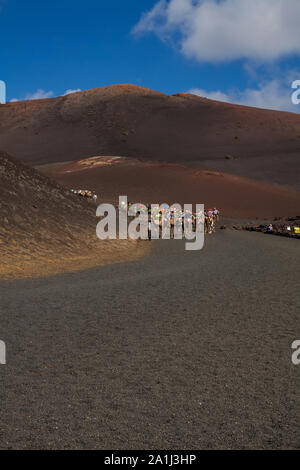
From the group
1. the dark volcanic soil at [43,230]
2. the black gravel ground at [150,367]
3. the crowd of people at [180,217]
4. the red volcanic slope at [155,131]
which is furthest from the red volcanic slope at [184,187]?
the black gravel ground at [150,367]

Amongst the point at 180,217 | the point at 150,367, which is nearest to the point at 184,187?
the point at 180,217

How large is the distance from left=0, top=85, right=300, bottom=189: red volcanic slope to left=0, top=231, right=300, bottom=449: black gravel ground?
55.4m

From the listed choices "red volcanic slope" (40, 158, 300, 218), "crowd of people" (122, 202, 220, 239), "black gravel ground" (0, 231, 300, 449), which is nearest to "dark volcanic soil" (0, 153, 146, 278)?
"black gravel ground" (0, 231, 300, 449)

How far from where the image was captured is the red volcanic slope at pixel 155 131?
76075 mm

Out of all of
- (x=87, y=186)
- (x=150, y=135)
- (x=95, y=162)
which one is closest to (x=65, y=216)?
(x=87, y=186)

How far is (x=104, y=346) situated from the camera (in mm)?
6902

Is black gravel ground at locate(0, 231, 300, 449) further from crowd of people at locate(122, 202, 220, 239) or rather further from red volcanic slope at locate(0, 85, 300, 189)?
red volcanic slope at locate(0, 85, 300, 189)

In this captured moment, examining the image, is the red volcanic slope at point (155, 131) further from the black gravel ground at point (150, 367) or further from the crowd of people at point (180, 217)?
the black gravel ground at point (150, 367)

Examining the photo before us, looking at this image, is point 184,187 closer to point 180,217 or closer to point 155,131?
point 180,217

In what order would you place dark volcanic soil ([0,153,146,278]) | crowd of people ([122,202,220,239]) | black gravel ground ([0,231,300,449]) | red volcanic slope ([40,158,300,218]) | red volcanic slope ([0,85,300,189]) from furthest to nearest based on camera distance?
1. red volcanic slope ([0,85,300,189])
2. red volcanic slope ([40,158,300,218])
3. crowd of people ([122,202,220,239])
4. dark volcanic soil ([0,153,146,278])
5. black gravel ground ([0,231,300,449])

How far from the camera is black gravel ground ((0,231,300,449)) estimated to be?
4348mm

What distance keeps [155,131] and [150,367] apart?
94155 millimetres
